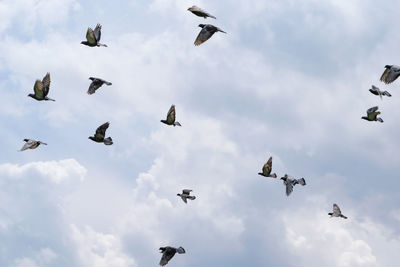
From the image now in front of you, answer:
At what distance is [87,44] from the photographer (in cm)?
5966

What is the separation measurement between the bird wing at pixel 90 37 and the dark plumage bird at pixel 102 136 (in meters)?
8.52

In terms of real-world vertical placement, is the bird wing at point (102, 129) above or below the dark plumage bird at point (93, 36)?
below

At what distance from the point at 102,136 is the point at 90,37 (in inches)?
405

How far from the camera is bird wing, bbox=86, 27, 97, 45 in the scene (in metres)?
57.6

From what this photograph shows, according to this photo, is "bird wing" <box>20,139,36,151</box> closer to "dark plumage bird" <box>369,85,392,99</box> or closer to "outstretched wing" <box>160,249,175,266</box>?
"outstretched wing" <box>160,249,175,266</box>

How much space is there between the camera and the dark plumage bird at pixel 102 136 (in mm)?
59375

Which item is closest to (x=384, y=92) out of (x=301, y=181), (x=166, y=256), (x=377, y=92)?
(x=377, y=92)

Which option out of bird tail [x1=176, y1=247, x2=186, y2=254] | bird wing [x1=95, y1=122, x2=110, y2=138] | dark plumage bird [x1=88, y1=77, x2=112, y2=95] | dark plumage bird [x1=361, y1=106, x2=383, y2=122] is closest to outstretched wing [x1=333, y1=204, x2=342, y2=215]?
dark plumage bird [x1=361, y1=106, x2=383, y2=122]

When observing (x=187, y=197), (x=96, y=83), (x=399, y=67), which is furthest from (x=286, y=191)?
(x=96, y=83)

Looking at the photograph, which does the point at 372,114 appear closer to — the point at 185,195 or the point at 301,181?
the point at 301,181

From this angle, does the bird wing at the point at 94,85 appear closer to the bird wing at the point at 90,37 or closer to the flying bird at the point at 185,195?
the bird wing at the point at 90,37

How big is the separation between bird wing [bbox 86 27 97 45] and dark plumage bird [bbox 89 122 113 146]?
852cm

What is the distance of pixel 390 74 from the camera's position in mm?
49719

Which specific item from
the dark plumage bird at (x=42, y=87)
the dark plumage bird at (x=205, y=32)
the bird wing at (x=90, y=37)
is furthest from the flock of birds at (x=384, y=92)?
A: the dark plumage bird at (x=42, y=87)
